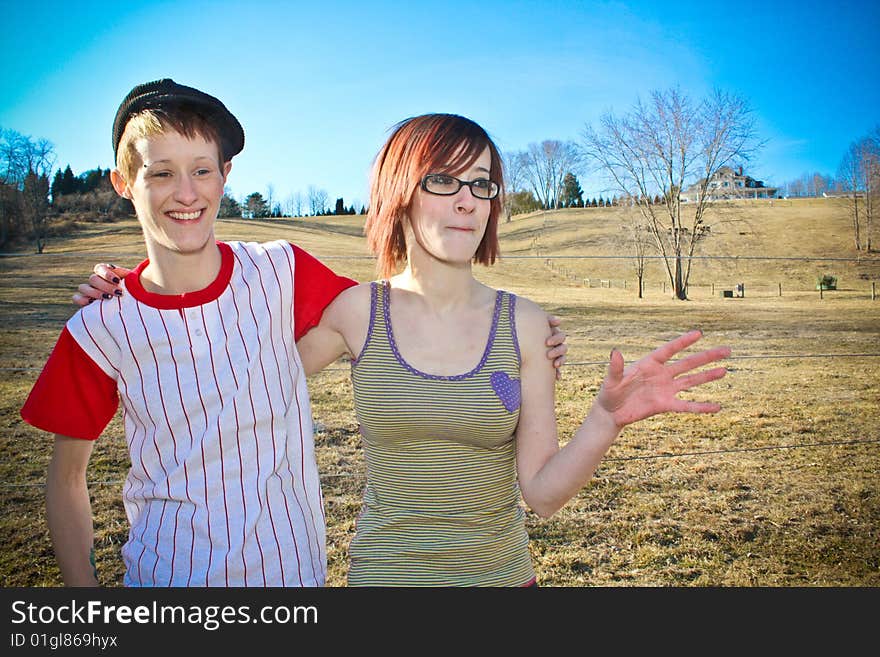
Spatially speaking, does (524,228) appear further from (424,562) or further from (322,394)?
(424,562)

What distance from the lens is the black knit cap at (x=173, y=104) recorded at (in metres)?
1.31

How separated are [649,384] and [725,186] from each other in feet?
71.3

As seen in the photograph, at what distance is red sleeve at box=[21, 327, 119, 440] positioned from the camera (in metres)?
1.27

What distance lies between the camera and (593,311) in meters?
13.3

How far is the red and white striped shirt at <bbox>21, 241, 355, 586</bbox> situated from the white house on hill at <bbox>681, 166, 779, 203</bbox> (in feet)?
68.9

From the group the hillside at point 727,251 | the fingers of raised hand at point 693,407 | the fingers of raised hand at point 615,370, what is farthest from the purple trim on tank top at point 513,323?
the hillside at point 727,251

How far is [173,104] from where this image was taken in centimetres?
131

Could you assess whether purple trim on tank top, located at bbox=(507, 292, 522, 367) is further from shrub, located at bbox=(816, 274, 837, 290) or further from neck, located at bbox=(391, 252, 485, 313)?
shrub, located at bbox=(816, 274, 837, 290)

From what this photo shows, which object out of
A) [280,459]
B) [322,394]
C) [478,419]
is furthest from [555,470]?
[322,394]

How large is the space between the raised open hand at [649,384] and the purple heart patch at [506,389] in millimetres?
196

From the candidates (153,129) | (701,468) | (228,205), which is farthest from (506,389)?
(228,205)

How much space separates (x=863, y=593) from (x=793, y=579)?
1.84m

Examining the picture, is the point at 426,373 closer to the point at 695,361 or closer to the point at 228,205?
the point at 695,361

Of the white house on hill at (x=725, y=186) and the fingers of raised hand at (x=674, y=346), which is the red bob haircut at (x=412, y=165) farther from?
the white house on hill at (x=725, y=186)
